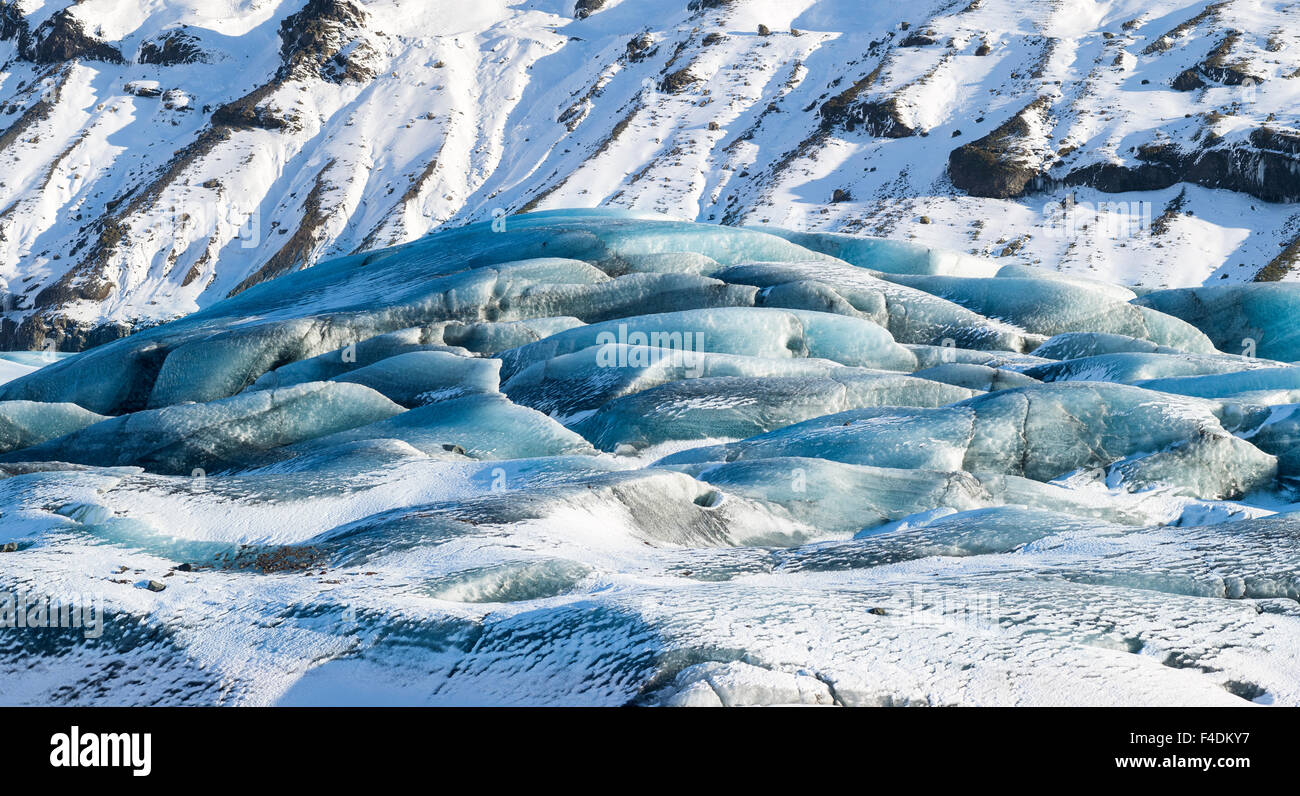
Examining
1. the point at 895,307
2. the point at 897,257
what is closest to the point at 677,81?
the point at 897,257

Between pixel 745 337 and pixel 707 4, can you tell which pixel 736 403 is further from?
pixel 707 4

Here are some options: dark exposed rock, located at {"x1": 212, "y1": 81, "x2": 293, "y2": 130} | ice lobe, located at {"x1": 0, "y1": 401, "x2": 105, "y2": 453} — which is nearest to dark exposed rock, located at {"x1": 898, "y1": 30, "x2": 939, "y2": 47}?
dark exposed rock, located at {"x1": 212, "y1": 81, "x2": 293, "y2": 130}

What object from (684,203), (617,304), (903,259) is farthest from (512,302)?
(684,203)

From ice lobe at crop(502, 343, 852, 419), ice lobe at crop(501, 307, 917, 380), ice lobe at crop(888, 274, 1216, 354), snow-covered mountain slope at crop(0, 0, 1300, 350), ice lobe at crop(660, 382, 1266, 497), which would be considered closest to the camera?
ice lobe at crop(660, 382, 1266, 497)

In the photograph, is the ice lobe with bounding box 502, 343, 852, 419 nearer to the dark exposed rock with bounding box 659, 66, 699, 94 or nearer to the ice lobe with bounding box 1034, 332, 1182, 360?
the ice lobe with bounding box 1034, 332, 1182, 360
